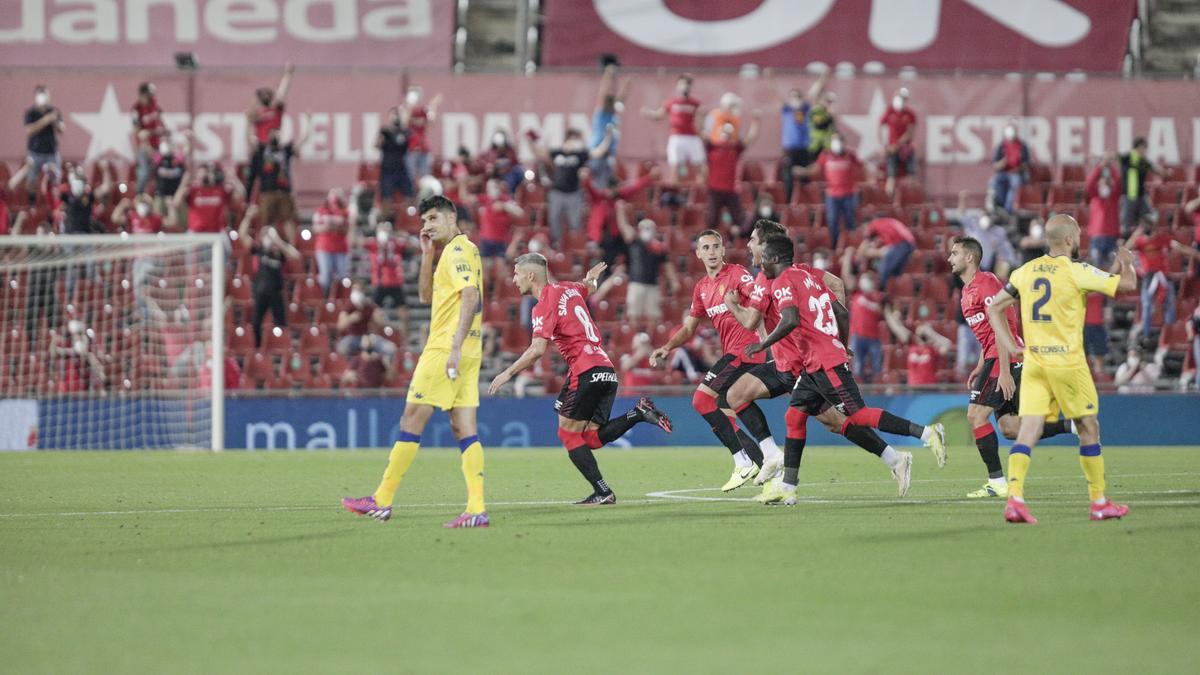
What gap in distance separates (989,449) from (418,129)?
16.4m

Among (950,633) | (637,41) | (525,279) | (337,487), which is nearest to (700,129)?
(637,41)

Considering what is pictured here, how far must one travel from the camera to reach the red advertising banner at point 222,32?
3034 cm

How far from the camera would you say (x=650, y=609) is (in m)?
6.98

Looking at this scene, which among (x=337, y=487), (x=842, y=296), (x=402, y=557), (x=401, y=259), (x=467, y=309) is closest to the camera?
(x=402, y=557)

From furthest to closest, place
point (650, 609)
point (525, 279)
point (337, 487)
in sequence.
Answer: point (337, 487)
point (525, 279)
point (650, 609)

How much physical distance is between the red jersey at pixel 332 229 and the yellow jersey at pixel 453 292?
15.5 m

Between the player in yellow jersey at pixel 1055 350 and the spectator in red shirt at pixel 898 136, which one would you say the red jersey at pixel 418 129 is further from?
the player in yellow jersey at pixel 1055 350

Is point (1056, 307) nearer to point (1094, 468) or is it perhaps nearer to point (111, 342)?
point (1094, 468)

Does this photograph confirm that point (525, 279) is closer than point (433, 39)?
Yes

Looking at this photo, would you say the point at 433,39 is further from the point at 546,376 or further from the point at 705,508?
the point at 705,508

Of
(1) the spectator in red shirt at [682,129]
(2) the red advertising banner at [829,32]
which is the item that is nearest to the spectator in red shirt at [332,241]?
(1) the spectator in red shirt at [682,129]

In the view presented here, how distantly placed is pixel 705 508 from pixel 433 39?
2006cm

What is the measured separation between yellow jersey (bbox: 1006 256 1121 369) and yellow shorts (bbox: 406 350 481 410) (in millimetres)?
3529

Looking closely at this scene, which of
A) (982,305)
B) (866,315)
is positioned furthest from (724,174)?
(982,305)
